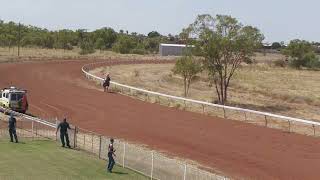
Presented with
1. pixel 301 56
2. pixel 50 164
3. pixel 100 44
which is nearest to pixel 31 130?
pixel 50 164

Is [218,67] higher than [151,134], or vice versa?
[218,67]

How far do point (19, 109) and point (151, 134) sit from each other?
10.5 meters

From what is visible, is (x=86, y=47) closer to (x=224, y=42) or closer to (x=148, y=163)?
(x=224, y=42)

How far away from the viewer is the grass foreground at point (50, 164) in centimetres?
2257

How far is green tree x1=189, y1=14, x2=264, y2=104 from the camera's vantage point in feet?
154

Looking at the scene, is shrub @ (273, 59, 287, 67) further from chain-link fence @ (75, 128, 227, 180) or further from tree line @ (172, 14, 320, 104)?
chain-link fence @ (75, 128, 227, 180)

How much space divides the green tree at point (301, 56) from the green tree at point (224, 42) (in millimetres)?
75742

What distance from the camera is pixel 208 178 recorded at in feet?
68.0

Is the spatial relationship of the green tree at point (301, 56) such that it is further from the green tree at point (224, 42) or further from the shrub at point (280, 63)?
the green tree at point (224, 42)

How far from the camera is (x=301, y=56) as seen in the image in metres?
124

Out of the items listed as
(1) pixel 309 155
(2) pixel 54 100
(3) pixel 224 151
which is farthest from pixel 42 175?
(2) pixel 54 100

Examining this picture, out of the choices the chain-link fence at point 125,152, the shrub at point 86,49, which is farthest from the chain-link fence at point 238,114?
the shrub at point 86,49

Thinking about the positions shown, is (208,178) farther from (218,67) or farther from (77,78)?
(77,78)

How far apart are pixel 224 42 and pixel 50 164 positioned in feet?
80.9
